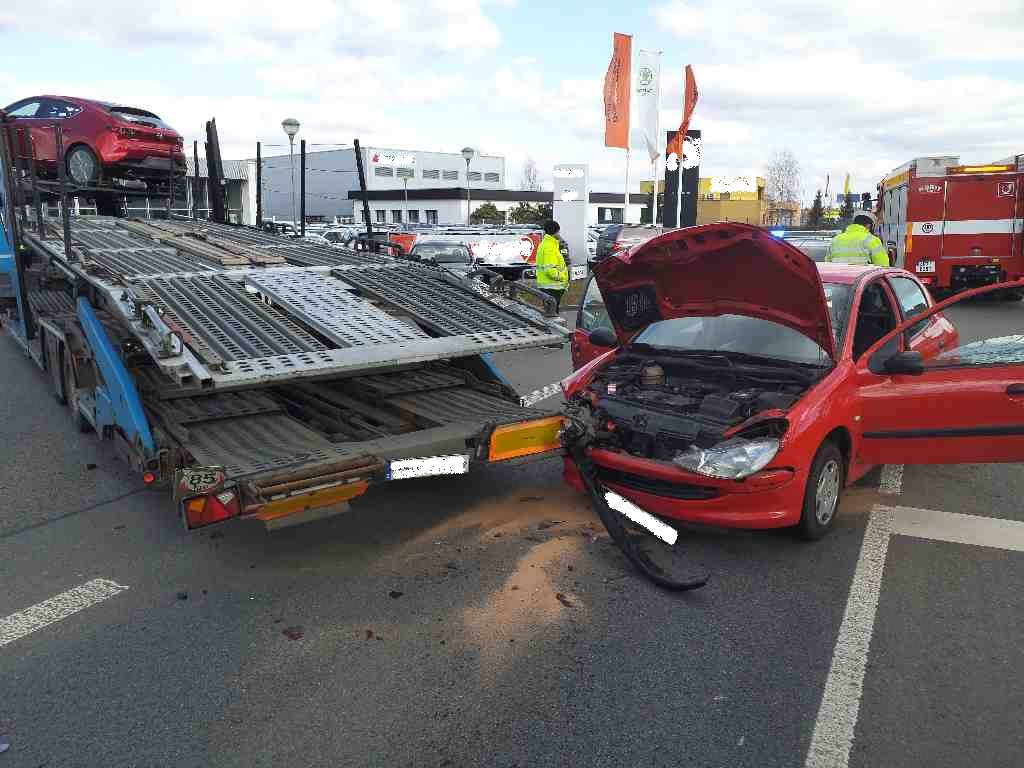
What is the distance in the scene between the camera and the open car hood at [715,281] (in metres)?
4.62

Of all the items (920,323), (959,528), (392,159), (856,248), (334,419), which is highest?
(392,159)

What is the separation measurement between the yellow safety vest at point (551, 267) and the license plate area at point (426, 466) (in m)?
6.99

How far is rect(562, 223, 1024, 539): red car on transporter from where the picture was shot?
14.3ft

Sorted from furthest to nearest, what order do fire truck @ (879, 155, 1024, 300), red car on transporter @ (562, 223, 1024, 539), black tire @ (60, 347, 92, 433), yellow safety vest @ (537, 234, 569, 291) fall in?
fire truck @ (879, 155, 1024, 300) < yellow safety vest @ (537, 234, 569, 291) < black tire @ (60, 347, 92, 433) < red car on transporter @ (562, 223, 1024, 539)

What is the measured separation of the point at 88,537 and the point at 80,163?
26.2 feet

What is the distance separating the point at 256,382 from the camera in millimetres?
4387

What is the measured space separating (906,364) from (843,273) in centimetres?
119

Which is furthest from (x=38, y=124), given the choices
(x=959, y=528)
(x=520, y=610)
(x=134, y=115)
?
(x=959, y=528)

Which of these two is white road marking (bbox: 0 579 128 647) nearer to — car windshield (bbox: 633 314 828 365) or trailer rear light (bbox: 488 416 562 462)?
trailer rear light (bbox: 488 416 562 462)

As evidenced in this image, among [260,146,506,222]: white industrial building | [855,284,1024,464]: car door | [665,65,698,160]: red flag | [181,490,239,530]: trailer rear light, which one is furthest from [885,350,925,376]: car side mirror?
[260,146,506,222]: white industrial building

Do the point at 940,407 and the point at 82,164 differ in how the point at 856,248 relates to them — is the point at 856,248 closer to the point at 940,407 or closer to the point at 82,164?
the point at 940,407

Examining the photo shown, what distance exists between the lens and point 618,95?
75.2ft

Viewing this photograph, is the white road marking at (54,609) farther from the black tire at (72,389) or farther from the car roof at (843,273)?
the car roof at (843,273)

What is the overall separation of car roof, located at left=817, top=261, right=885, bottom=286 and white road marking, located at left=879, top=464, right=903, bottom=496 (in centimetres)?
145
